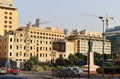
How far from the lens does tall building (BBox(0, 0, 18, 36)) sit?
16854 centimetres

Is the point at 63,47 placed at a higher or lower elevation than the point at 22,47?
higher

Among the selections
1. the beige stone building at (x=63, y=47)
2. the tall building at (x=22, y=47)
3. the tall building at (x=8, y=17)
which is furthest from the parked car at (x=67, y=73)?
the tall building at (x=8, y=17)

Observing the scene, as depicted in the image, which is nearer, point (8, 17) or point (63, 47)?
point (8, 17)

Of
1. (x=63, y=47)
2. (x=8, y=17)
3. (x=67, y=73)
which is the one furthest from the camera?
(x=63, y=47)

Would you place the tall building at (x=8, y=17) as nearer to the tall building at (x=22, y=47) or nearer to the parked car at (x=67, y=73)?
the tall building at (x=22, y=47)

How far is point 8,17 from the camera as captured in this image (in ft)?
562

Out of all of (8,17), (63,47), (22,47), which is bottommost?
(22,47)

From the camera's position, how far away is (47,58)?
506 ft

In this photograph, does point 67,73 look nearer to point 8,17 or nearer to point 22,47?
point 22,47

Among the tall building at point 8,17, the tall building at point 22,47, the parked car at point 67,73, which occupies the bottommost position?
the parked car at point 67,73

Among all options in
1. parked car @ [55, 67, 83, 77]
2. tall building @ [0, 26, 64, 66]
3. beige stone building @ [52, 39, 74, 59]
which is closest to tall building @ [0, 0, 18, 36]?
tall building @ [0, 26, 64, 66]

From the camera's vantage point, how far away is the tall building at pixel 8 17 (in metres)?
169

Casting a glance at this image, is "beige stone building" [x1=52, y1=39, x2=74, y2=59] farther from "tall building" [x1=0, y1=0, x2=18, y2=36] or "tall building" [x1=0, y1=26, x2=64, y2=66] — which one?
"tall building" [x1=0, y1=0, x2=18, y2=36]

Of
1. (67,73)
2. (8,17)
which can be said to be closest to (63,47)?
(8,17)
